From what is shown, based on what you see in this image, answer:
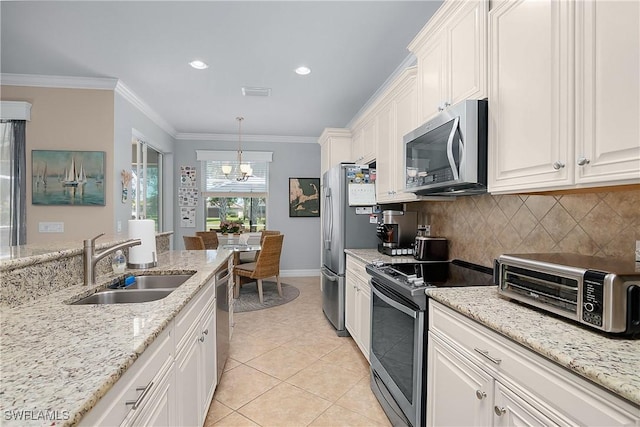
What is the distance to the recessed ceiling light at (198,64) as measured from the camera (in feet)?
10.1

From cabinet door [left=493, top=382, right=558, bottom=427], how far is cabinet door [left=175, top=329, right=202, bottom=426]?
1.19 metres

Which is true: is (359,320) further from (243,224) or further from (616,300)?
(243,224)

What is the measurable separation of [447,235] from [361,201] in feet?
3.16

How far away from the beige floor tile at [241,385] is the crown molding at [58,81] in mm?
3319

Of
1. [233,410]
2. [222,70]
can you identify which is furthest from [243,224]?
[233,410]

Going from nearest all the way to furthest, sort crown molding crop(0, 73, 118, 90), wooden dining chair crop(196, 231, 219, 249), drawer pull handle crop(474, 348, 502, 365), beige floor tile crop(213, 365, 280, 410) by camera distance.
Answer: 1. drawer pull handle crop(474, 348, 502, 365)
2. beige floor tile crop(213, 365, 280, 410)
3. crown molding crop(0, 73, 118, 90)
4. wooden dining chair crop(196, 231, 219, 249)

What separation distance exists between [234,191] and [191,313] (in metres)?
4.68

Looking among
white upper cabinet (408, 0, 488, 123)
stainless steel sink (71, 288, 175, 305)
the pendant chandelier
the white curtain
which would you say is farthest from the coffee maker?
the white curtain

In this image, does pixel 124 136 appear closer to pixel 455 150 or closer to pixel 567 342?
pixel 455 150

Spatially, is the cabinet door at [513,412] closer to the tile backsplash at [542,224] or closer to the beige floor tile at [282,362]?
the tile backsplash at [542,224]

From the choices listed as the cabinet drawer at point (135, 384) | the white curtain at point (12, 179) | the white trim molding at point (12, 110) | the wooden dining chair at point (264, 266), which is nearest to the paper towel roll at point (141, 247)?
the cabinet drawer at point (135, 384)

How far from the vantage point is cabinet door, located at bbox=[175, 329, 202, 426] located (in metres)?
1.30

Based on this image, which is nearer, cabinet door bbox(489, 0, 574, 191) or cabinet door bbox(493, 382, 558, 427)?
cabinet door bbox(493, 382, 558, 427)

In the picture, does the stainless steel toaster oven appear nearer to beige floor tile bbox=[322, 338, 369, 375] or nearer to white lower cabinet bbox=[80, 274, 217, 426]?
white lower cabinet bbox=[80, 274, 217, 426]
